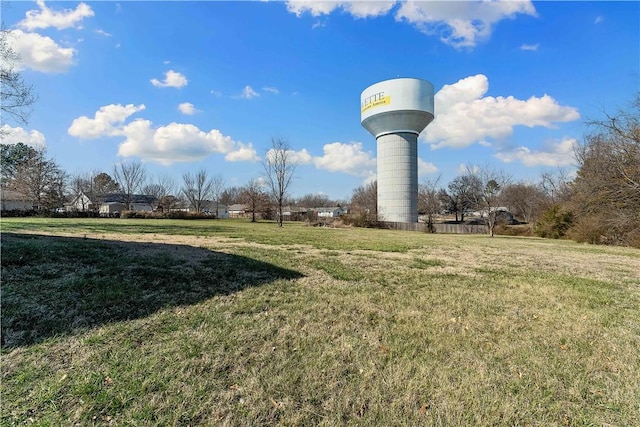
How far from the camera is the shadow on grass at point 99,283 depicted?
126 inches

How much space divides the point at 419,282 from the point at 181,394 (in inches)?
179

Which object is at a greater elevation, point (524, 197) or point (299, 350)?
point (524, 197)

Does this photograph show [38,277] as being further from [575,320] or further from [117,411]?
[575,320]

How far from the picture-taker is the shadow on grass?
3.21m

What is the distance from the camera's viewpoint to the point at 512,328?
367cm

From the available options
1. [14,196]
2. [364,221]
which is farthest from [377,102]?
[14,196]

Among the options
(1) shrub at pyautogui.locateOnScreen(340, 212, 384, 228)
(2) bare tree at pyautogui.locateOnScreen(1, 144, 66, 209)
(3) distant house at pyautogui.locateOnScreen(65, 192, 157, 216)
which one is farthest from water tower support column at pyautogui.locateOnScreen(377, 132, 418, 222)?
(3) distant house at pyautogui.locateOnScreen(65, 192, 157, 216)

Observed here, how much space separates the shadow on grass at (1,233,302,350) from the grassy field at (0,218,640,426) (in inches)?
1.0

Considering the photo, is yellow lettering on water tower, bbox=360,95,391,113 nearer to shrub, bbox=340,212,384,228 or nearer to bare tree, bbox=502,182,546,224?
shrub, bbox=340,212,384,228

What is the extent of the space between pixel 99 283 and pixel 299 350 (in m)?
3.16

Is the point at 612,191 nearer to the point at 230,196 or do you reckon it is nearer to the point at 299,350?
the point at 299,350

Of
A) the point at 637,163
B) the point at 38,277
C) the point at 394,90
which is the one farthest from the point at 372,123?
the point at 38,277

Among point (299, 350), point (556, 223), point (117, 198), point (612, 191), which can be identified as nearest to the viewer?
point (299, 350)

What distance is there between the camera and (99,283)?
14.3 ft
